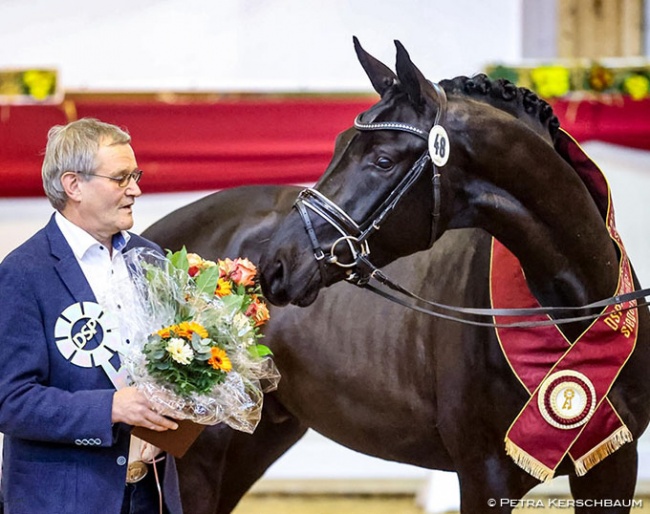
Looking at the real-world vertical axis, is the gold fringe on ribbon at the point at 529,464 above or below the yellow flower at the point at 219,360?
below

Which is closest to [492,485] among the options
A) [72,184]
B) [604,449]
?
[604,449]

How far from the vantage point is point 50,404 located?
191cm

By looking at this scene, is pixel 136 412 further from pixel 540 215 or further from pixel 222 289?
pixel 540 215

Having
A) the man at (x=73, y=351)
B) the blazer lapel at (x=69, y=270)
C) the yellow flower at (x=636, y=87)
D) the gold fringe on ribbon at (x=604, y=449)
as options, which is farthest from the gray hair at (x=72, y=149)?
the yellow flower at (x=636, y=87)

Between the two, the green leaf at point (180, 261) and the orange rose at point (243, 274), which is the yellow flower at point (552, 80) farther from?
the green leaf at point (180, 261)

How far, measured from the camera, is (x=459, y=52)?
205 inches

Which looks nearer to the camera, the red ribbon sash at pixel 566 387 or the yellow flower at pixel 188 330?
the yellow flower at pixel 188 330

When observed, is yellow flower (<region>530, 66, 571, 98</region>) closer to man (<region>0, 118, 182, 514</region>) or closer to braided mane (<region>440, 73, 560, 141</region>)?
braided mane (<region>440, 73, 560, 141</region>)

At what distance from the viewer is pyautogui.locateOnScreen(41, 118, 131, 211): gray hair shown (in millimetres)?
2055

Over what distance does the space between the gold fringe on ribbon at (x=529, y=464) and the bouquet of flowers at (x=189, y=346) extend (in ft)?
2.65

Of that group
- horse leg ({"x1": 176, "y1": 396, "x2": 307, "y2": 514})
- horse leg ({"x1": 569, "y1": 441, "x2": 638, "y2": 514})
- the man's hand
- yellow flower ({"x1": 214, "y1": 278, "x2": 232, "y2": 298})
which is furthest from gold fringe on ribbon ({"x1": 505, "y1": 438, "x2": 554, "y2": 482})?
horse leg ({"x1": 176, "y1": 396, "x2": 307, "y2": 514})

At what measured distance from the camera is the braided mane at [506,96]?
2504mm

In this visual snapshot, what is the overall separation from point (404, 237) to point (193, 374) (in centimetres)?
73

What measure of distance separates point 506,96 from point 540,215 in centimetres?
32
